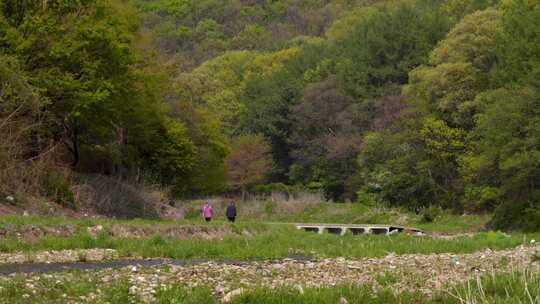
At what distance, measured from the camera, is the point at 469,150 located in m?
47.6

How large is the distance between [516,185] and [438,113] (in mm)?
16424

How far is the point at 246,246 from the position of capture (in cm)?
1977

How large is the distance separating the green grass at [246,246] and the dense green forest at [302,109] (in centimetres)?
822

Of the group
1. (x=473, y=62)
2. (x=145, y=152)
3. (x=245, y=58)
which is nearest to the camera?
(x=145, y=152)

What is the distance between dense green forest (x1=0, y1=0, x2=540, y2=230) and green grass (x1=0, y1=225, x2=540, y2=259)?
8222mm

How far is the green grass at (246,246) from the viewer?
706 inches

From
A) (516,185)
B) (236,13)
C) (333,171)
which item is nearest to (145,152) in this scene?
(516,185)

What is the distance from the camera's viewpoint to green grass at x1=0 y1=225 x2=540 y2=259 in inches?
706

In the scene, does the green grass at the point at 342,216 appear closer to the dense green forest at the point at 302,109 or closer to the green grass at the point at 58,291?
the dense green forest at the point at 302,109

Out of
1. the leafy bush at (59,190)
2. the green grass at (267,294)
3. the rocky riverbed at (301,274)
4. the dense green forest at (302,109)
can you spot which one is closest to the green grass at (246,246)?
the rocky riverbed at (301,274)

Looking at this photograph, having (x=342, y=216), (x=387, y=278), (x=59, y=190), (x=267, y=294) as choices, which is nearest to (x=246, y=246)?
(x=387, y=278)

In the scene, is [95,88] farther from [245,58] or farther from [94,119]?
[245,58]

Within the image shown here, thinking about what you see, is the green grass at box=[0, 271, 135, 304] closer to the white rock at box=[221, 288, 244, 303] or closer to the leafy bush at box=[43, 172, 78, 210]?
the white rock at box=[221, 288, 244, 303]

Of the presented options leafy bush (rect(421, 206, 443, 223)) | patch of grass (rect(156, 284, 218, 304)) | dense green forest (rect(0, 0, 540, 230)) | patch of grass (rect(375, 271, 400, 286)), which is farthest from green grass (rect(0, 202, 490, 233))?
patch of grass (rect(156, 284, 218, 304))
